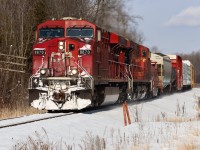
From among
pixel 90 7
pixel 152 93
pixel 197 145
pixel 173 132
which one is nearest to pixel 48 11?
pixel 90 7

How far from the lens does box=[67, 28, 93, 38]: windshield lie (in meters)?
17.2

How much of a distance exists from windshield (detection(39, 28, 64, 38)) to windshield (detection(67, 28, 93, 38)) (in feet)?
1.15

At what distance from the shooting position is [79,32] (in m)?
17.2

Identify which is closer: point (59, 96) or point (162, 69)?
point (59, 96)

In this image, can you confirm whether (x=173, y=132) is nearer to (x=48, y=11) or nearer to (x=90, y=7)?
(x=48, y=11)

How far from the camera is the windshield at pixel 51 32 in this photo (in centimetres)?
1730

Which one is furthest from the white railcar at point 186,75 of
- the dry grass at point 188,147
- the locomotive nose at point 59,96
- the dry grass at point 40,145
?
the dry grass at point 40,145

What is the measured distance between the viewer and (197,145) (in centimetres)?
980

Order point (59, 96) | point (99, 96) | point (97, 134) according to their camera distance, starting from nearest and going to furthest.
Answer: point (97, 134), point (59, 96), point (99, 96)

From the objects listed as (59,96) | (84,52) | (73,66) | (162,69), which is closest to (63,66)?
(73,66)

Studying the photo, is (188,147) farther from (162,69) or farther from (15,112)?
(162,69)

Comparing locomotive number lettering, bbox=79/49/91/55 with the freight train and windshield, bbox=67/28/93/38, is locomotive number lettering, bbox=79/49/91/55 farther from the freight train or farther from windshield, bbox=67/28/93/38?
windshield, bbox=67/28/93/38

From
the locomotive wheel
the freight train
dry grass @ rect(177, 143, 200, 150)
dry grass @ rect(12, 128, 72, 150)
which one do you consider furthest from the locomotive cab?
dry grass @ rect(177, 143, 200, 150)

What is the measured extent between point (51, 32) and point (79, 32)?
48.5 inches
